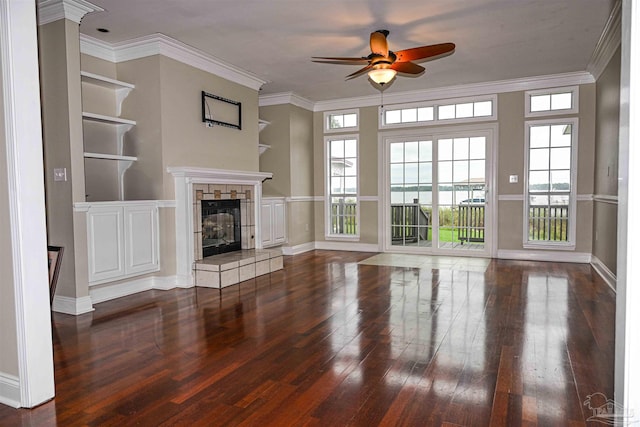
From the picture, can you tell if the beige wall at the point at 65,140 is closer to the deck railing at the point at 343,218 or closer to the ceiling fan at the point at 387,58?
the ceiling fan at the point at 387,58

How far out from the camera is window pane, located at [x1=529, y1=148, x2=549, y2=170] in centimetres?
641

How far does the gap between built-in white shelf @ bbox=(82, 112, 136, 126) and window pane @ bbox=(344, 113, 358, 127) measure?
414 centimetres

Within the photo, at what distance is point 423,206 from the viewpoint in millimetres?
7281

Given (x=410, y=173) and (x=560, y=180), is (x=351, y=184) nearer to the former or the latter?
(x=410, y=173)

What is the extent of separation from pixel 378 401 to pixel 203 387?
39.2 inches

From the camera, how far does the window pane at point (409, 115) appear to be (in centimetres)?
725

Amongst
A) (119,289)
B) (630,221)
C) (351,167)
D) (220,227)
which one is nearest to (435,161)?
(351,167)

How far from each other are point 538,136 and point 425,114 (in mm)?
1839

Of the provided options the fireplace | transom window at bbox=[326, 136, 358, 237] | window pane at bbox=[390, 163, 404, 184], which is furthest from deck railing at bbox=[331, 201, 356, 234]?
the fireplace

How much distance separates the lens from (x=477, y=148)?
6.85 metres

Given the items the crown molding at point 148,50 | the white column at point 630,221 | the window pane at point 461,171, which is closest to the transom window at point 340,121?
the window pane at point 461,171

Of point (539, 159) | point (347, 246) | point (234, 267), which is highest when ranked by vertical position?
point (539, 159)

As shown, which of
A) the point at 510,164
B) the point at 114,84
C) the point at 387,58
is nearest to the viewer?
the point at 387,58

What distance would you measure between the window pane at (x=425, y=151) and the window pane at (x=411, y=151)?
0.30 ft
